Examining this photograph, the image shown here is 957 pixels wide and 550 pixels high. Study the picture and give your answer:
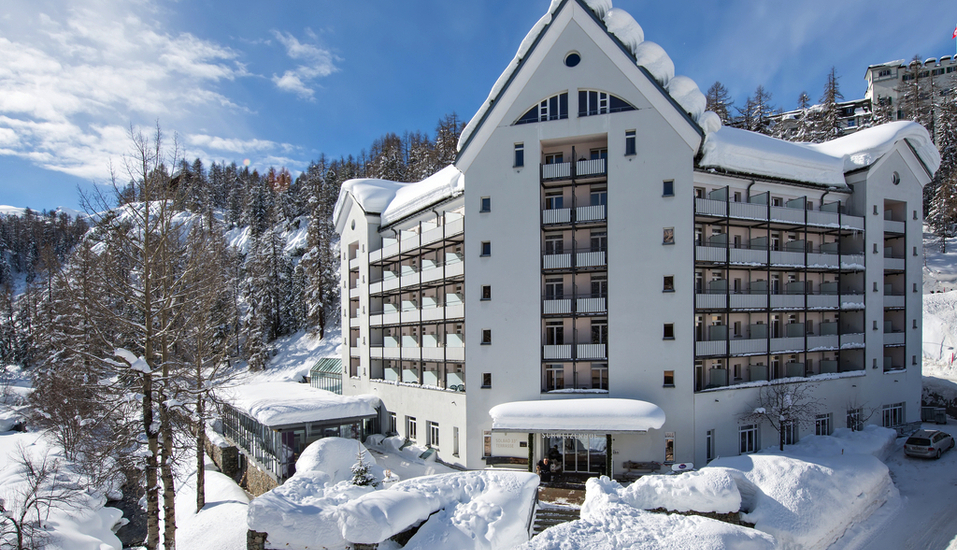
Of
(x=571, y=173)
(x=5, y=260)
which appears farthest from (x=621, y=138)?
(x=5, y=260)

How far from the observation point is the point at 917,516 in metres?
20.2

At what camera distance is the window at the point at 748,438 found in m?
26.1

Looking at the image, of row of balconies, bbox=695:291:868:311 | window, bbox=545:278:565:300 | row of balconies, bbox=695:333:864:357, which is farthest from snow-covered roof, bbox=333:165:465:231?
row of balconies, bbox=695:333:864:357

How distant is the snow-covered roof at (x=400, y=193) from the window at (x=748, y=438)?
2057 cm

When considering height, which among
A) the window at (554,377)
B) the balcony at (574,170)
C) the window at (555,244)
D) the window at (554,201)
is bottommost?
the window at (554,377)

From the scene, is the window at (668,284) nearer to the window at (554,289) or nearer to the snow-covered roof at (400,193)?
the window at (554,289)

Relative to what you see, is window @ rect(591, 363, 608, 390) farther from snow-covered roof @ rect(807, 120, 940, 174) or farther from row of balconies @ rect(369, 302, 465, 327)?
snow-covered roof @ rect(807, 120, 940, 174)

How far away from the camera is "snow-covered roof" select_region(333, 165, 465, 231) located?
30.6 meters

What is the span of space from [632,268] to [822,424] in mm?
16638

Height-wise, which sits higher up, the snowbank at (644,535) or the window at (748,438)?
the snowbank at (644,535)

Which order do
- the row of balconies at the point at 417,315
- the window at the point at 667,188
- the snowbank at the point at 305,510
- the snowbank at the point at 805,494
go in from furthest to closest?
the row of balconies at the point at 417,315, the window at the point at 667,188, the snowbank at the point at 805,494, the snowbank at the point at 305,510

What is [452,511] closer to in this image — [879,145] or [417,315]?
[417,315]

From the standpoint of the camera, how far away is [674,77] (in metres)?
25.0

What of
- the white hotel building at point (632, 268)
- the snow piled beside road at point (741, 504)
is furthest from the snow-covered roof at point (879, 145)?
the snow piled beside road at point (741, 504)
